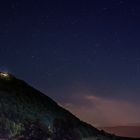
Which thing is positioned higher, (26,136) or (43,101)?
(43,101)

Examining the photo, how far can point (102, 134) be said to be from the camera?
41281 millimetres

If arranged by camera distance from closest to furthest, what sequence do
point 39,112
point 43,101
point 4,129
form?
1. point 4,129
2. point 39,112
3. point 43,101

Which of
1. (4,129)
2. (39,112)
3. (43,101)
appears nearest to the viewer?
(4,129)

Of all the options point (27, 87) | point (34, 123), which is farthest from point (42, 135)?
point (27, 87)

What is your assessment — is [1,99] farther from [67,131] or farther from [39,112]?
[67,131]

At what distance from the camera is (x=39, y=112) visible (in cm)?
3709

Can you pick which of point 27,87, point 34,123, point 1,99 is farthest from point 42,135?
point 27,87

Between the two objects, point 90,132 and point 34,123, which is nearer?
point 34,123

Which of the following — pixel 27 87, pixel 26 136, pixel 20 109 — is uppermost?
pixel 27 87

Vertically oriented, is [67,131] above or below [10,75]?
below

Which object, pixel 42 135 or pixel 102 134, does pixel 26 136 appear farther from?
pixel 102 134

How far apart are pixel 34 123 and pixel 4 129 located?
285 cm

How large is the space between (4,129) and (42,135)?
3.39m

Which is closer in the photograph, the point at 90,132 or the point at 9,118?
the point at 9,118
